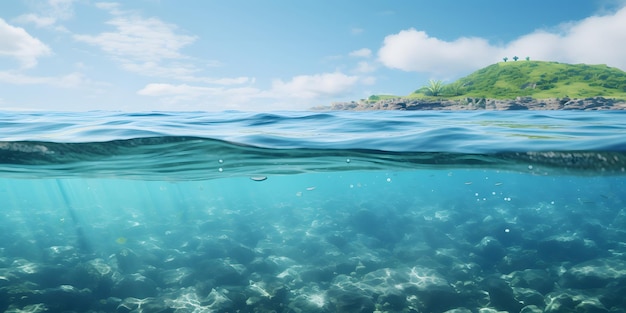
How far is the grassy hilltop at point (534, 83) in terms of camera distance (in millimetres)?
81188

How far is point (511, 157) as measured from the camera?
1269cm

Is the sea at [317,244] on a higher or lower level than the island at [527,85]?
lower

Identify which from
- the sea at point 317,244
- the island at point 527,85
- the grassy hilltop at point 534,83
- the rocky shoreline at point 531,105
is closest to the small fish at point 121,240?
the sea at point 317,244

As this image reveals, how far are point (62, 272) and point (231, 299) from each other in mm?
7933

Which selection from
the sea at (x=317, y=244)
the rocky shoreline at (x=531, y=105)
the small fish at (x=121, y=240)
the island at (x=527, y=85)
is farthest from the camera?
the island at (x=527, y=85)

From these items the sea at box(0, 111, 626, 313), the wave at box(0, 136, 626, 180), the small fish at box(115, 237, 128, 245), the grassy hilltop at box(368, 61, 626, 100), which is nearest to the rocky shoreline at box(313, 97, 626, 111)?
the grassy hilltop at box(368, 61, 626, 100)

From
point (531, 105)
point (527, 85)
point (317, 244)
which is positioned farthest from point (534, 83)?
point (317, 244)

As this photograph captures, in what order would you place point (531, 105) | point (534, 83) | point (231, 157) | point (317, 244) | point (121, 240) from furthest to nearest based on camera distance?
point (534, 83)
point (531, 105)
point (121, 240)
point (317, 244)
point (231, 157)

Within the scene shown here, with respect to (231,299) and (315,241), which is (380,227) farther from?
(231,299)

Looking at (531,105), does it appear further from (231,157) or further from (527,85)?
(527,85)

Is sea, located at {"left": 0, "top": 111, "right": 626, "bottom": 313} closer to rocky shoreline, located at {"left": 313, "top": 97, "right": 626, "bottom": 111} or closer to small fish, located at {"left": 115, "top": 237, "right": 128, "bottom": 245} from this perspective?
small fish, located at {"left": 115, "top": 237, "right": 128, "bottom": 245}

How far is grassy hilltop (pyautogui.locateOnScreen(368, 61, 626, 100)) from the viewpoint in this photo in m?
81.2

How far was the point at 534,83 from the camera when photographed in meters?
93.2

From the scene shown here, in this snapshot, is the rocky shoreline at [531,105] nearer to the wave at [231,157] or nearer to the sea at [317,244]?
the sea at [317,244]
